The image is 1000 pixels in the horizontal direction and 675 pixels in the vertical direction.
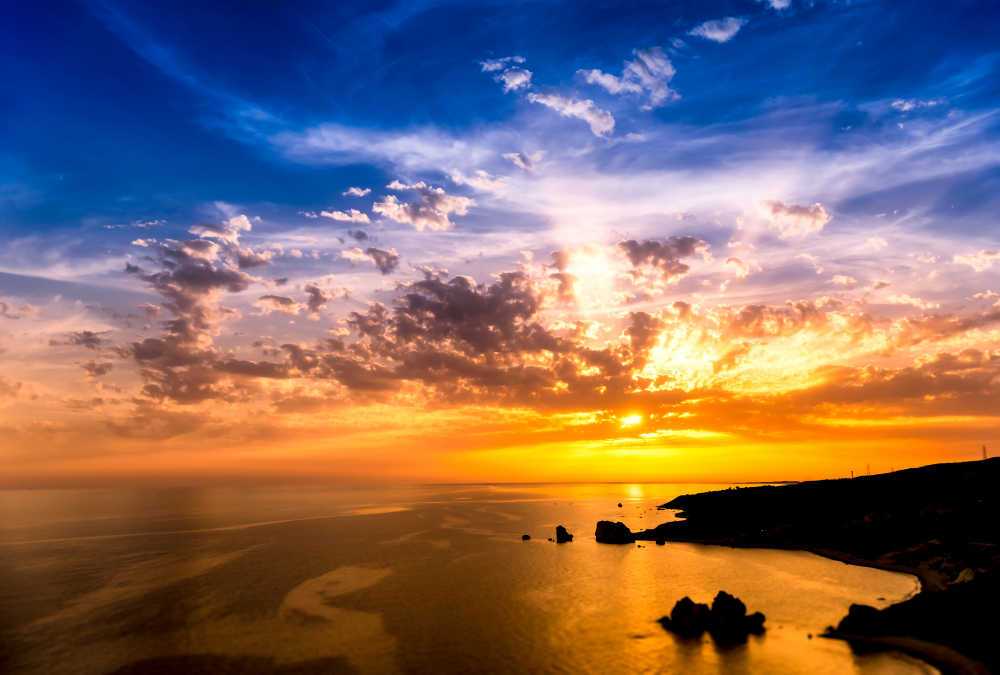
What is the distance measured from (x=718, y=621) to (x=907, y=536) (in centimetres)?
7896

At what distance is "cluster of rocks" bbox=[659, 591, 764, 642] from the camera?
189 feet

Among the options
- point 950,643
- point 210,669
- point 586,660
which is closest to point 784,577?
point 950,643

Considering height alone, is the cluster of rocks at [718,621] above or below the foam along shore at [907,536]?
below

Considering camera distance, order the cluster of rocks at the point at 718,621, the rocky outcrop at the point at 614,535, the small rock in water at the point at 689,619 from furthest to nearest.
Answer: the rocky outcrop at the point at 614,535 → the small rock in water at the point at 689,619 → the cluster of rocks at the point at 718,621

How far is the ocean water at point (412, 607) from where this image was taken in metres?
51.6

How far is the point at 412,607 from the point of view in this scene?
72.2 metres

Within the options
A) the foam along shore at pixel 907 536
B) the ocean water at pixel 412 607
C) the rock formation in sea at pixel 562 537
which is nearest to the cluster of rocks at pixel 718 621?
the ocean water at pixel 412 607

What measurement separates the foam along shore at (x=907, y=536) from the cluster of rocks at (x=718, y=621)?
8.28 m

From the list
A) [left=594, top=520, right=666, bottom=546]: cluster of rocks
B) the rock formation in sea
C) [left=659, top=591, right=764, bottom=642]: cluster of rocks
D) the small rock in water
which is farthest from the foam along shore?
the rock formation in sea

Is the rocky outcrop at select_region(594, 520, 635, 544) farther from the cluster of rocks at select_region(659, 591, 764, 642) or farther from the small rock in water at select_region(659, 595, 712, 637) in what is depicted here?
the small rock in water at select_region(659, 595, 712, 637)

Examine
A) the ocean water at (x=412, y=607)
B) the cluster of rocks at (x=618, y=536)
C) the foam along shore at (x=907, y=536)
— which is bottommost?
the ocean water at (x=412, y=607)

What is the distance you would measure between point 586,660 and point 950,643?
32205mm

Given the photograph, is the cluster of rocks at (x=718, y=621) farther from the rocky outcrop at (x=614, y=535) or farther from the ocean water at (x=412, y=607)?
the rocky outcrop at (x=614, y=535)

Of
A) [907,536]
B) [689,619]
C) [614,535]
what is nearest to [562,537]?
[614,535]
